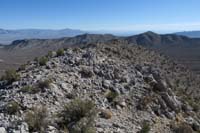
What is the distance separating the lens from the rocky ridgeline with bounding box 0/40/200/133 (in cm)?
1030

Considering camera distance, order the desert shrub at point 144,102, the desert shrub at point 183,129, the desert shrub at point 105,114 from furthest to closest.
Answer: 1. the desert shrub at point 144,102
2. the desert shrub at point 183,129
3. the desert shrub at point 105,114

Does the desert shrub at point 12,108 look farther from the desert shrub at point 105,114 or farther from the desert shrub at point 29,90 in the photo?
the desert shrub at point 105,114

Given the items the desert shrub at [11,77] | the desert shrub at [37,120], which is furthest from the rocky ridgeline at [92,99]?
the desert shrub at [11,77]

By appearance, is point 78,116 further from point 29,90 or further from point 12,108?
point 29,90

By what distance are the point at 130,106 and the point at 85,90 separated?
189cm

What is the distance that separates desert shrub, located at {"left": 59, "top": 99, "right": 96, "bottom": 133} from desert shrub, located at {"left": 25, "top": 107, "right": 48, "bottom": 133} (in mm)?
708

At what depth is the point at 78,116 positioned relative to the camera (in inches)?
428

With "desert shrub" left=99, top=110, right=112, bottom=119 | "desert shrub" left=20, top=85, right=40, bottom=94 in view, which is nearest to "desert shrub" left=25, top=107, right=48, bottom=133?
"desert shrub" left=20, top=85, right=40, bottom=94

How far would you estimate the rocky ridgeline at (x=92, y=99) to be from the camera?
1030 cm

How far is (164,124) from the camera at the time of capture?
43.8ft

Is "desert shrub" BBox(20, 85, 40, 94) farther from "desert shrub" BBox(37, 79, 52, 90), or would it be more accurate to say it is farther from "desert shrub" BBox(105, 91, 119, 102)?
"desert shrub" BBox(105, 91, 119, 102)

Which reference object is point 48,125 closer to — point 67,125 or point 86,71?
point 67,125

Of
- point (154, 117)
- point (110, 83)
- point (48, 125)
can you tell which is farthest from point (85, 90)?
point (48, 125)

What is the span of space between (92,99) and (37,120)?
149 inches
